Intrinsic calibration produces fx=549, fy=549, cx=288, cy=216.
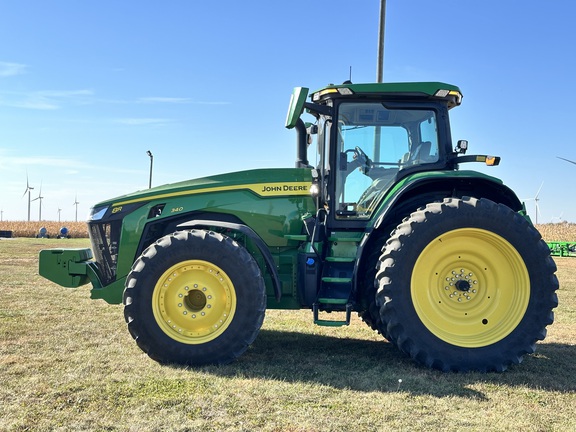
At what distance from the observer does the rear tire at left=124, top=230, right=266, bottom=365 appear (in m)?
5.28

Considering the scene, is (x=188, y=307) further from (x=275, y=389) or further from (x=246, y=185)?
(x=246, y=185)

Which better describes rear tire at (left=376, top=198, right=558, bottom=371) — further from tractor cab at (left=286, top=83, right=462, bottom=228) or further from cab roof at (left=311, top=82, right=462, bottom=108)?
cab roof at (left=311, top=82, right=462, bottom=108)

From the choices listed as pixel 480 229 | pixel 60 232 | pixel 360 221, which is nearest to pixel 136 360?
pixel 360 221

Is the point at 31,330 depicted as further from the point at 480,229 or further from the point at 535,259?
the point at 535,259

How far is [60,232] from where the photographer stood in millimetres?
49500

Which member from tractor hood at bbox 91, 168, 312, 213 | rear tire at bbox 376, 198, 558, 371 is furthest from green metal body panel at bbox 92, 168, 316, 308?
rear tire at bbox 376, 198, 558, 371

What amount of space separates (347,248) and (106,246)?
2.74 metres

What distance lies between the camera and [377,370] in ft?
17.1

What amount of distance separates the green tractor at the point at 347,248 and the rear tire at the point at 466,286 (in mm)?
13

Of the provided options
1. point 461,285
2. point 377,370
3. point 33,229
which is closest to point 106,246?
point 377,370

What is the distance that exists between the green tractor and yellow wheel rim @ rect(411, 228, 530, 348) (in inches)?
0.5

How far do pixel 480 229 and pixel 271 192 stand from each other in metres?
2.23

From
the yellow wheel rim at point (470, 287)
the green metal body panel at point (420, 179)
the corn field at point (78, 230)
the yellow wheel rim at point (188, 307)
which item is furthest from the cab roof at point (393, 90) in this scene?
the corn field at point (78, 230)

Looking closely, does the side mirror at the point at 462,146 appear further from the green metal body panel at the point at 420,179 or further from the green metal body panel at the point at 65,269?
the green metal body panel at the point at 65,269
